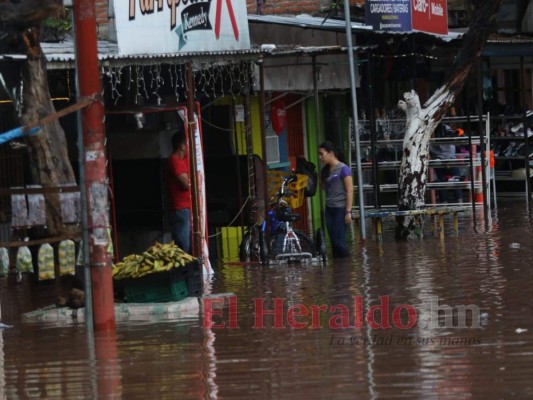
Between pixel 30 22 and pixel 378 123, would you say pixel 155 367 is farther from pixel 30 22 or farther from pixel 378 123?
pixel 378 123

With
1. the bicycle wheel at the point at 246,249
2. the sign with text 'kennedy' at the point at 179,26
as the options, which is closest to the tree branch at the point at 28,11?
the sign with text 'kennedy' at the point at 179,26

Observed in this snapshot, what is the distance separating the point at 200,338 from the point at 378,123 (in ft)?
41.8

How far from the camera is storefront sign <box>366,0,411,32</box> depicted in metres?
19.4

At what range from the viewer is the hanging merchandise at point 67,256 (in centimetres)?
1112

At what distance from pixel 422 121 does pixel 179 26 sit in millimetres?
5307

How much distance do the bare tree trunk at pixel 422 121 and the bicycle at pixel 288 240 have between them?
275 cm

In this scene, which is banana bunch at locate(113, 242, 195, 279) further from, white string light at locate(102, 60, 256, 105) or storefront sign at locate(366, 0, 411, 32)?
storefront sign at locate(366, 0, 411, 32)

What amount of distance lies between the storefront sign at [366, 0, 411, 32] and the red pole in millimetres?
9248

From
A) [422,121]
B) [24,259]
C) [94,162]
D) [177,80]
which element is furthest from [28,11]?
[422,121]

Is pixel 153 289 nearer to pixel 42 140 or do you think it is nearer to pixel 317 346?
pixel 42 140

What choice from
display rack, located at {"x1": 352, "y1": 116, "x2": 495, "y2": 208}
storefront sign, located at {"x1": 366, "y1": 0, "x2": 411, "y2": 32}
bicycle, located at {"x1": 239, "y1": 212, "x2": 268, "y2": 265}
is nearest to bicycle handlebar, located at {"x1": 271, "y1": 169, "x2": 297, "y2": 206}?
bicycle, located at {"x1": 239, "y1": 212, "x2": 268, "y2": 265}

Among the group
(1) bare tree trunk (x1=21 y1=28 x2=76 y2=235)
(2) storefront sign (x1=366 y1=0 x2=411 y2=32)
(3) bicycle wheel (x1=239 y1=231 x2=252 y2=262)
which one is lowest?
(3) bicycle wheel (x1=239 y1=231 x2=252 y2=262)

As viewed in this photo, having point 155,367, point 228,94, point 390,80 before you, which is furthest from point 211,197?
point 155,367

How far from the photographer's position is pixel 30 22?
1152 cm
